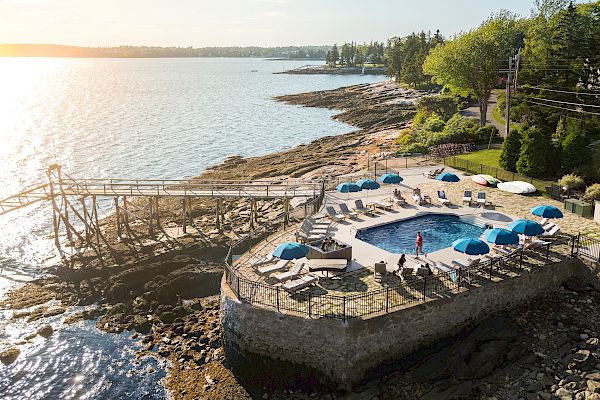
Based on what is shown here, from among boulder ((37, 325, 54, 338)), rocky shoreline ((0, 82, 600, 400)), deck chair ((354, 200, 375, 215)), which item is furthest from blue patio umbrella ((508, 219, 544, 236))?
boulder ((37, 325, 54, 338))

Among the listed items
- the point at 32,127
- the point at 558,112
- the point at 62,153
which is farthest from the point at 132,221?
the point at 32,127

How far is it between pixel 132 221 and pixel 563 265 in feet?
A: 99.9

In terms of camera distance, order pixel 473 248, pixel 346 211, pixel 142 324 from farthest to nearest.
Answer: pixel 346 211 < pixel 142 324 < pixel 473 248

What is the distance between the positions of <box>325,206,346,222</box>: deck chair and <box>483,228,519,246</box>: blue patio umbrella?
28.5ft

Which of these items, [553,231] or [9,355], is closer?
[9,355]

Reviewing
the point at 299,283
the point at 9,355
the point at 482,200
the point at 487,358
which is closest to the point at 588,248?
the point at 482,200

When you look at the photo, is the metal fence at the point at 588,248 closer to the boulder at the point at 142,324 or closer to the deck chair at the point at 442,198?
the deck chair at the point at 442,198

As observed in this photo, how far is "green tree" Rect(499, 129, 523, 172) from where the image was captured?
128ft

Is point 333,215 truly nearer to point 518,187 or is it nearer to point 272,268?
point 272,268

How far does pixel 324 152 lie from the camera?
6312 centimetres

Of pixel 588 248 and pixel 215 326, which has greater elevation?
pixel 588 248

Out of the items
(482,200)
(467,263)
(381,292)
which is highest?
(482,200)

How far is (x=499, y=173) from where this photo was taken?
125 feet

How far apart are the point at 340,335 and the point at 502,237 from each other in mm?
8556
